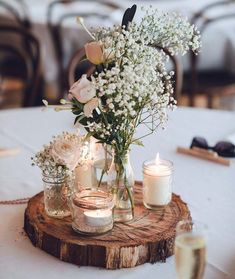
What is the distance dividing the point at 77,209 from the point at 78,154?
0.10 meters

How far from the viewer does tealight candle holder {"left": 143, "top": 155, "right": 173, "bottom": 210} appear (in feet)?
3.66

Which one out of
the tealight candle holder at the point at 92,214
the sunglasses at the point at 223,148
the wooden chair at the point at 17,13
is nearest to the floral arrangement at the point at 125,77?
the tealight candle holder at the point at 92,214

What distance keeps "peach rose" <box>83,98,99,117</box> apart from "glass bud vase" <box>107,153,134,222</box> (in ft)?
0.43

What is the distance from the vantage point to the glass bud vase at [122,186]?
3.41 ft

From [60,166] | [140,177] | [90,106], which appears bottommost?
[140,177]

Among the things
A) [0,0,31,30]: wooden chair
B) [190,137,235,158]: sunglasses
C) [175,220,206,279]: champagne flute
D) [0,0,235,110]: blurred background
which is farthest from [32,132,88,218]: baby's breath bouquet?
[0,0,31,30]: wooden chair

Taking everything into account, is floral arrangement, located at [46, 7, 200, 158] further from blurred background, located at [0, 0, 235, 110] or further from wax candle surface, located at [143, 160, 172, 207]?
blurred background, located at [0, 0, 235, 110]

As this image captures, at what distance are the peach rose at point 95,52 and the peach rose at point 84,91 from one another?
0.05 metres

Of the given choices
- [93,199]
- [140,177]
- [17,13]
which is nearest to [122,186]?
[93,199]

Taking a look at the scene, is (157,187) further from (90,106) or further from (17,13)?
(17,13)

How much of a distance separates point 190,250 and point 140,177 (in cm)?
60

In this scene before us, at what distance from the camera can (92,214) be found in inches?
39.0

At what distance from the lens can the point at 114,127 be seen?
0.98 m

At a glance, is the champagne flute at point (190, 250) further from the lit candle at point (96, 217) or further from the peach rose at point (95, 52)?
the peach rose at point (95, 52)
